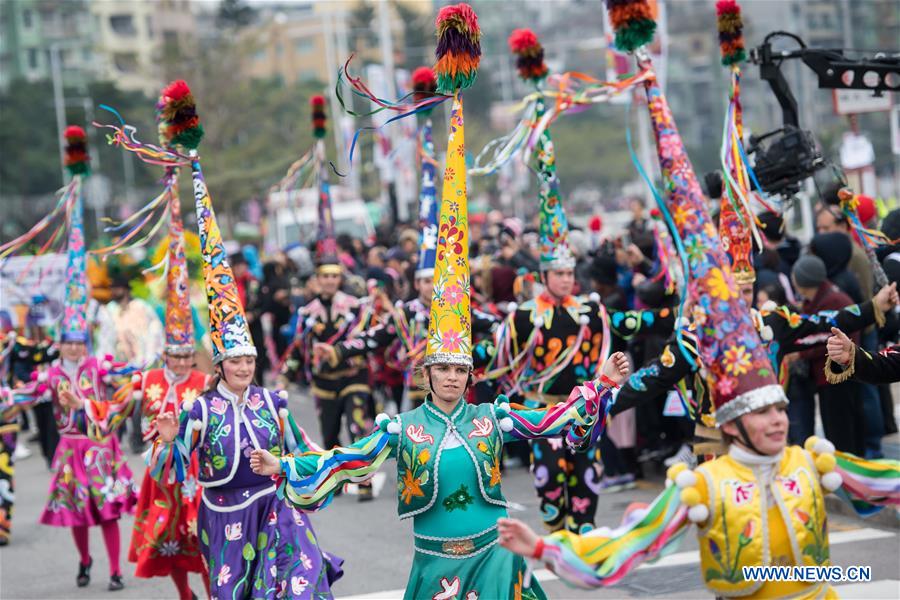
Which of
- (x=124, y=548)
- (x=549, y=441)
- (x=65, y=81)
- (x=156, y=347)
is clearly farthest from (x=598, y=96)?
(x=65, y=81)

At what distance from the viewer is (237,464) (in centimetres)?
788

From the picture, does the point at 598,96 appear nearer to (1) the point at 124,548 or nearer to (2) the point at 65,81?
(1) the point at 124,548

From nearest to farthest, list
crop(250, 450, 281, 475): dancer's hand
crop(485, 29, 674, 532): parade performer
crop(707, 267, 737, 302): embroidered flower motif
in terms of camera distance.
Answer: crop(707, 267, 737, 302): embroidered flower motif
crop(250, 450, 281, 475): dancer's hand
crop(485, 29, 674, 532): parade performer

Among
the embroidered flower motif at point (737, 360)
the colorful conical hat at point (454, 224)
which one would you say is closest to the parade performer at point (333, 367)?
the colorful conical hat at point (454, 224)

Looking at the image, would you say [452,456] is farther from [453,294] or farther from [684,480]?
[684,480]

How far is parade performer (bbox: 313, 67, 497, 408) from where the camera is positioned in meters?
11.9

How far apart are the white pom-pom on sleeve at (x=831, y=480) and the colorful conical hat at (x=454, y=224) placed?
190 cm

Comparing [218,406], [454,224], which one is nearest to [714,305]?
[454,224]

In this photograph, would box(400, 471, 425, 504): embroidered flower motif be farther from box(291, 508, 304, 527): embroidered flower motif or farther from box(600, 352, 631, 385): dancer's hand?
box(291, 508, 304, 527): embroidered flower motif

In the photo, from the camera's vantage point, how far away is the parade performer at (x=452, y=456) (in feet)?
20.8

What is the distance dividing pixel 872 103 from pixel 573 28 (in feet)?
286

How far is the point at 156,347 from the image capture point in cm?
1617

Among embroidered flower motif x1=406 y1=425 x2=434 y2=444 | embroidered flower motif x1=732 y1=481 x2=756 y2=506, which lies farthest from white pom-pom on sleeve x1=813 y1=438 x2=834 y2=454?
embroidered flower motif x1=406 y1=425 x2=434 y2=444

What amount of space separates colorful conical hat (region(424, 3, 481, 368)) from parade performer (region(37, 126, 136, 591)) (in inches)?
168
